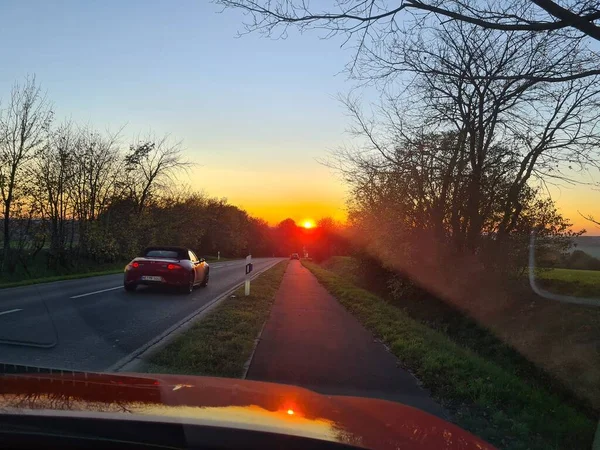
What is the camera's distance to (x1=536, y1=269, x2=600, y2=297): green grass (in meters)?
11.0

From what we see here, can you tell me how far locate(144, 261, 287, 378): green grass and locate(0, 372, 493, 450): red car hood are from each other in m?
3.24

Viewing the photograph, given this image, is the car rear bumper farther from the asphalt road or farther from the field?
the field

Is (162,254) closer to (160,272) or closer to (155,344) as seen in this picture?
(160,272)

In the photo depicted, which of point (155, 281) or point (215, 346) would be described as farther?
point (155, 281)

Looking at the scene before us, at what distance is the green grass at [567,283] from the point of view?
11.0 metres

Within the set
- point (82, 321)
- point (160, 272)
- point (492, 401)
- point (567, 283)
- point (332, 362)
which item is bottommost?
point (492, 401)

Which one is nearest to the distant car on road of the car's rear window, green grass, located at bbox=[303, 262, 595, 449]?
the car's rear window

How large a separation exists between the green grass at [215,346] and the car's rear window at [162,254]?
5056mm

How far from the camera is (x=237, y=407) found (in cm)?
309

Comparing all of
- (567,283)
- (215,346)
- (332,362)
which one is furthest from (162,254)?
(567,283)

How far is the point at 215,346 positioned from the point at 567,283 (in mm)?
8182

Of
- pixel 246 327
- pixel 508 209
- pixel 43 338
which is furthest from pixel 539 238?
pixel 43 338

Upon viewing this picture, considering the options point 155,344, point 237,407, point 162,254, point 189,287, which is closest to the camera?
point 237,407

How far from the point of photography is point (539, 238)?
1299cm
